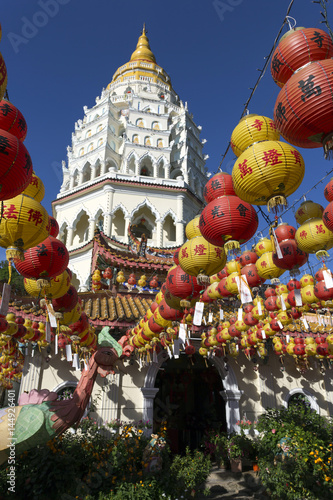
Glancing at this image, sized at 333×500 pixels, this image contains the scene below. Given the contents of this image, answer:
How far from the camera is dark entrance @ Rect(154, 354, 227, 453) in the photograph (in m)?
12.2

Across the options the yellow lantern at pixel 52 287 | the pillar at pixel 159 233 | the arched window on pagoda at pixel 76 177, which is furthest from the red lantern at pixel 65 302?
the arched window on pagoda at pixel 76 177

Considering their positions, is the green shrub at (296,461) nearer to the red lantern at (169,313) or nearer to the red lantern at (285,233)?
the red lantern at (169,313)

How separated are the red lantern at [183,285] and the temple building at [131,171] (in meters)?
11.4

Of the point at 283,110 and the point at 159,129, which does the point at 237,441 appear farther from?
the point at 159,129

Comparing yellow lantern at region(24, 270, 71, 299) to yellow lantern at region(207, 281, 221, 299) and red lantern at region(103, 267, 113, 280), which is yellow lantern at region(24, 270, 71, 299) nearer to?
yellow lantern at region(207, 281, 221, 299)

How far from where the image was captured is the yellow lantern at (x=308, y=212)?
432 cm

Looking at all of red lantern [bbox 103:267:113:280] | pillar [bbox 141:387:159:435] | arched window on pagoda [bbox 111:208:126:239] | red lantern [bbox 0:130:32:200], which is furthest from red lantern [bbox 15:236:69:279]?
arched window on pagoda [bbox 111:208:126:239]

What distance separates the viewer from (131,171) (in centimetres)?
2027

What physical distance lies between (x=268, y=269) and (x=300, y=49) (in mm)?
3183

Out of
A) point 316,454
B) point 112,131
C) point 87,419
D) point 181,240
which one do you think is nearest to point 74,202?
point 112,131

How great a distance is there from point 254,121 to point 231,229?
1.22 meters

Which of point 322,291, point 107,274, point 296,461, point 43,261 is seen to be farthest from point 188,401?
point 43,261

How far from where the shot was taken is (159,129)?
2150cm

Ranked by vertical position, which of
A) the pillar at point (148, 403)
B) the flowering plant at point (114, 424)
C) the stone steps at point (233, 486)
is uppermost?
the pillar at point (148, 403)
